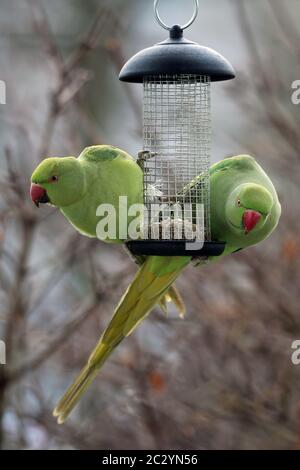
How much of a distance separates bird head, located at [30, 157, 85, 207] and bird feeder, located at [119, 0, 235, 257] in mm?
395

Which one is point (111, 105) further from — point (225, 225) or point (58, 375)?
point (225, 225)

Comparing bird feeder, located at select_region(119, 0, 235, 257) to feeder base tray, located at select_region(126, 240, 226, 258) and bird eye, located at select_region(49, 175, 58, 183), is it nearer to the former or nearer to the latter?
feeder base tray, located at select_region(126, 240, 226, 258)

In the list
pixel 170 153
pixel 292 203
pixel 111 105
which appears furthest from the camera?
pixel 111 105

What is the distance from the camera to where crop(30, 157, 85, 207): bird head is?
13.6 ft

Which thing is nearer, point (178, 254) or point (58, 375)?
point (178, 254)

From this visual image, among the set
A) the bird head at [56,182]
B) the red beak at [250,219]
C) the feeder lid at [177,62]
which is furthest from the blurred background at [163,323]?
the red beak at [250,219]

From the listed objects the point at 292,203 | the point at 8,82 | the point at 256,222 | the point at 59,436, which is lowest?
the point at 59,436

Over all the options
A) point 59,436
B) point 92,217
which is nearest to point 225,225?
point 92,217

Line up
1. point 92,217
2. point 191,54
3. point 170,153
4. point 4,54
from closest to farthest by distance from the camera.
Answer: point 191,54
point 92,217
point 170,153
point 4,54

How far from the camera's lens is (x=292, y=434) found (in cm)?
643

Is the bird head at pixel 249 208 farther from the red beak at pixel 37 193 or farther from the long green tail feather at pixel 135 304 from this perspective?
the red beak at pixel 37 193

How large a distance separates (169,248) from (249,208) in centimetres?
42

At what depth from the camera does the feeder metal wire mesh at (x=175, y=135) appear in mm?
4594

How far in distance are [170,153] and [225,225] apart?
574 mm
